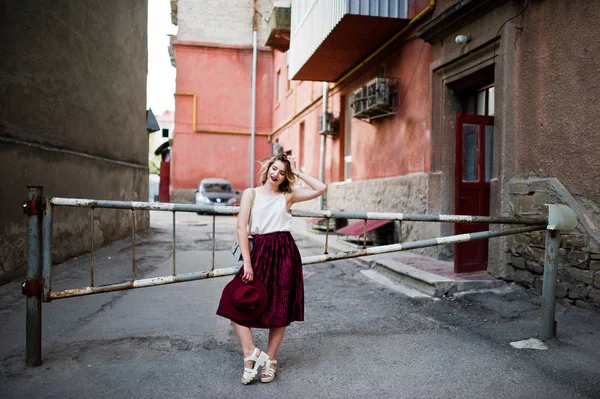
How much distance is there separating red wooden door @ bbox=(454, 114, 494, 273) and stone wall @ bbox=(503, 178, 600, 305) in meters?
0.59

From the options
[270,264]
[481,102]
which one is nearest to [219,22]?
[481,102]

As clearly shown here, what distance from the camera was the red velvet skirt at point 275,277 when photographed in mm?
3082

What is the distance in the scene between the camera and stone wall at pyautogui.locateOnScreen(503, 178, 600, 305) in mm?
4681

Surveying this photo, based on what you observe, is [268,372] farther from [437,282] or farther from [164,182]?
[164,182]

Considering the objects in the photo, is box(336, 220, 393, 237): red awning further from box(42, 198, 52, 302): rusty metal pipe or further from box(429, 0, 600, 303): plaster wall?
box(42, 198, 52, 302): rusty metal pipe

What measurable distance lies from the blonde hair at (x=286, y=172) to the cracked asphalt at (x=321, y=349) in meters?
1.19

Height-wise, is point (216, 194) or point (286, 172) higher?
point (286, 172)

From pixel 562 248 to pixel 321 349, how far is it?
2.84 metres

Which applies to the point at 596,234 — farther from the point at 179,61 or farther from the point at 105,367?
the point at 179,61

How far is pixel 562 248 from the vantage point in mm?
5043

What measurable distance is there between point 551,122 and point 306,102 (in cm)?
1228

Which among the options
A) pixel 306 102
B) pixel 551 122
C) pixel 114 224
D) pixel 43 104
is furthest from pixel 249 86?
pixel 551 122

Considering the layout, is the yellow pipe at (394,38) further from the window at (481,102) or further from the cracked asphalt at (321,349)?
the cracked asphalt at (321,349)

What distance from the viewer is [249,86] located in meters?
24.0
